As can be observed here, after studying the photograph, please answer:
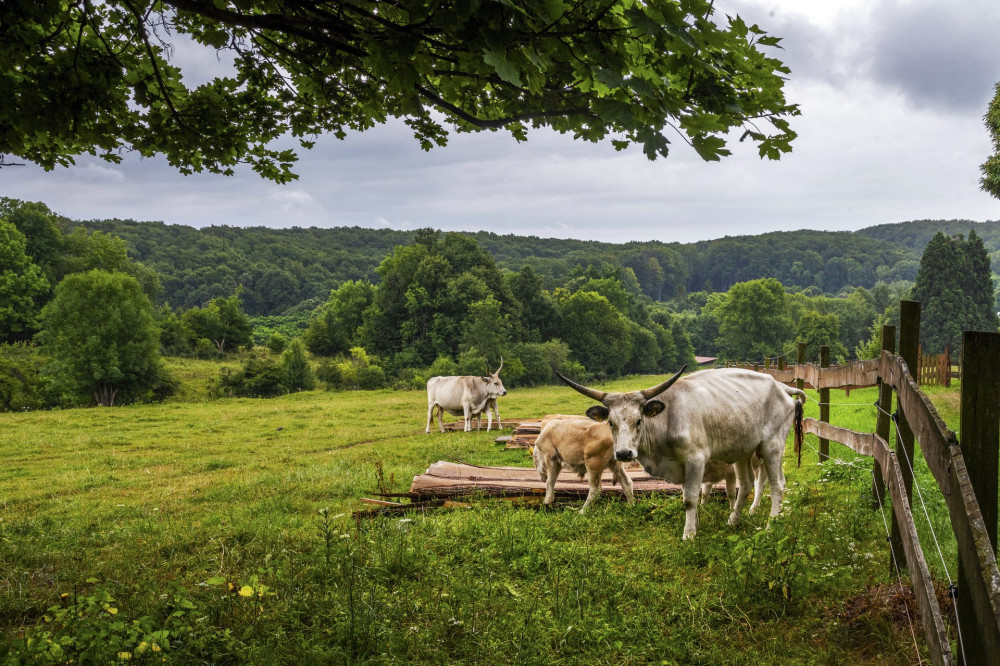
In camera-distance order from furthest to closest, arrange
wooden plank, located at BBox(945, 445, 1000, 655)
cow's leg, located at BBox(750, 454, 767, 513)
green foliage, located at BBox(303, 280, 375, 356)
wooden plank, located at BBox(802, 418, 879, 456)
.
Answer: green foliage, located at BBox(303, 280, 375, 356)
cow's leg, located at BBox(750, 454, 767, 513)
wooden plank, located at BBox(802, 418, 879, 456)
wooden plank, located at BBox(945, 445, 1000, 655)

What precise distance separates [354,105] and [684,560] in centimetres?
596

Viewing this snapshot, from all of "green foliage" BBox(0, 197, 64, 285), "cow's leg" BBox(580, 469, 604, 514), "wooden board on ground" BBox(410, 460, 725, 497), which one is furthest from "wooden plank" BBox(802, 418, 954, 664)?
"green foliage" BBox(0, 197, 64, 285)

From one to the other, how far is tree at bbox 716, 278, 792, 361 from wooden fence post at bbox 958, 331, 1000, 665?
87.1 m

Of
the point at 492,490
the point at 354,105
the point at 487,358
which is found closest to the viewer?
the point at 354,105

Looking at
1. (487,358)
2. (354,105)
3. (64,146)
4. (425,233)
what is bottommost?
(487,358)

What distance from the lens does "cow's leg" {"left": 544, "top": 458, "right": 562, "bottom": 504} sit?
7902 millimetres

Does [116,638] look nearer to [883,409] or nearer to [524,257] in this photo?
[883,409]

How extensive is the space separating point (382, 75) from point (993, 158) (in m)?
25.5

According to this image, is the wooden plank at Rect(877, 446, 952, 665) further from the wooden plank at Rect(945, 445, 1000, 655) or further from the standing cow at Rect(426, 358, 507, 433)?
the standing cow at Rect(426, 358, 507, 433)

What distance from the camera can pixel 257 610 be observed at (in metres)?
4.38

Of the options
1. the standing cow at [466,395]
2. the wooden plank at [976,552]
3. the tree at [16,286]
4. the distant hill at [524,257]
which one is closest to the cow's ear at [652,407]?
the wooden plank at [976,552]

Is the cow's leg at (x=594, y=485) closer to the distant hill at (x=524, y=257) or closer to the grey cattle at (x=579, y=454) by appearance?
the grey cattle at (x=579, y=454)

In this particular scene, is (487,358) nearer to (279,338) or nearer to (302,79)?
(279,338)

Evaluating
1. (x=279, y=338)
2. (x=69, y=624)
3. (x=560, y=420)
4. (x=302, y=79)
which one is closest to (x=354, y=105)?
(x=302, y=79)
